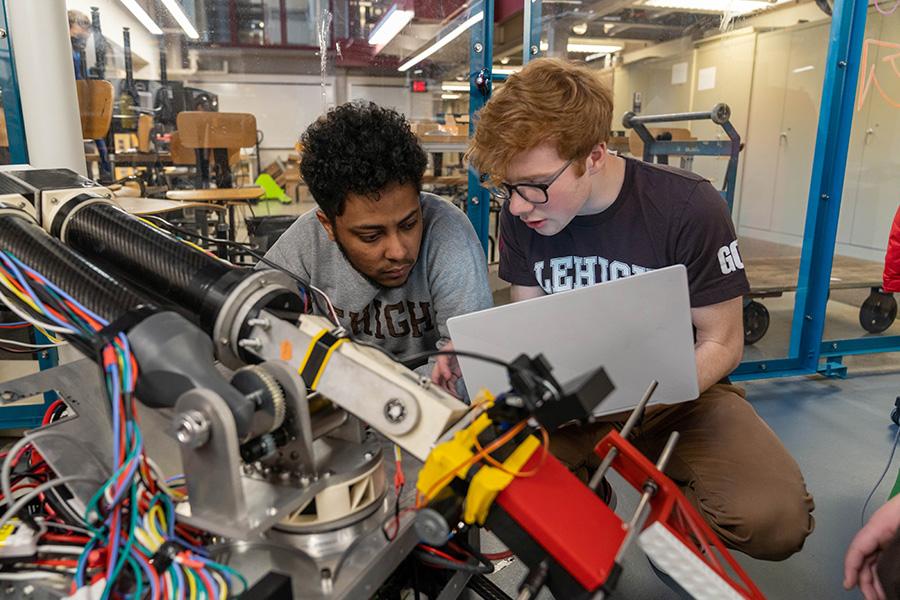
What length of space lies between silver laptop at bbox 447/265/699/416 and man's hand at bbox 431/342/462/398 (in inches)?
7.7

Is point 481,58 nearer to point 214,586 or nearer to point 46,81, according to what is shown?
point 46,81

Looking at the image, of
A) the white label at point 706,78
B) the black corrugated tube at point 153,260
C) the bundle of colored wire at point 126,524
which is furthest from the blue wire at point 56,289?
the white label at point 706,78

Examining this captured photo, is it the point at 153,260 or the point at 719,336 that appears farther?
the point at 719,336

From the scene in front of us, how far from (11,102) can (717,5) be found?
2.85m

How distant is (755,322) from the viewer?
3008mm

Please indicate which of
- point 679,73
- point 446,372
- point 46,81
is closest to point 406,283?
point 446,372

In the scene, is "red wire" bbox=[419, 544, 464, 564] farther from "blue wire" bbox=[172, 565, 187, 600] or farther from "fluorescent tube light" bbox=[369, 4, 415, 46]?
"fluorescent tube light" bbox=[369, 4, 415, 46]

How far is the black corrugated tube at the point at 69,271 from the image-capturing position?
0.69 metres

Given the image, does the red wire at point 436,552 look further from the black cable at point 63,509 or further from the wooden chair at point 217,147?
the wooden chair at point 217,147

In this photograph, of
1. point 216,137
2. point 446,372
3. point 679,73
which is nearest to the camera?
point 446,372

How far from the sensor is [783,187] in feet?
11.3

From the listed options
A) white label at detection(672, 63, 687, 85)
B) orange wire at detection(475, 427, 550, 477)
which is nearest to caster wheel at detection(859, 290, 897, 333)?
white label at detection(672, 63, 687, 85)

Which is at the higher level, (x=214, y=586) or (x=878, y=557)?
(x=214, y=586)

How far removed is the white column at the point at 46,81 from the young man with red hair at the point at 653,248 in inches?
59.1
